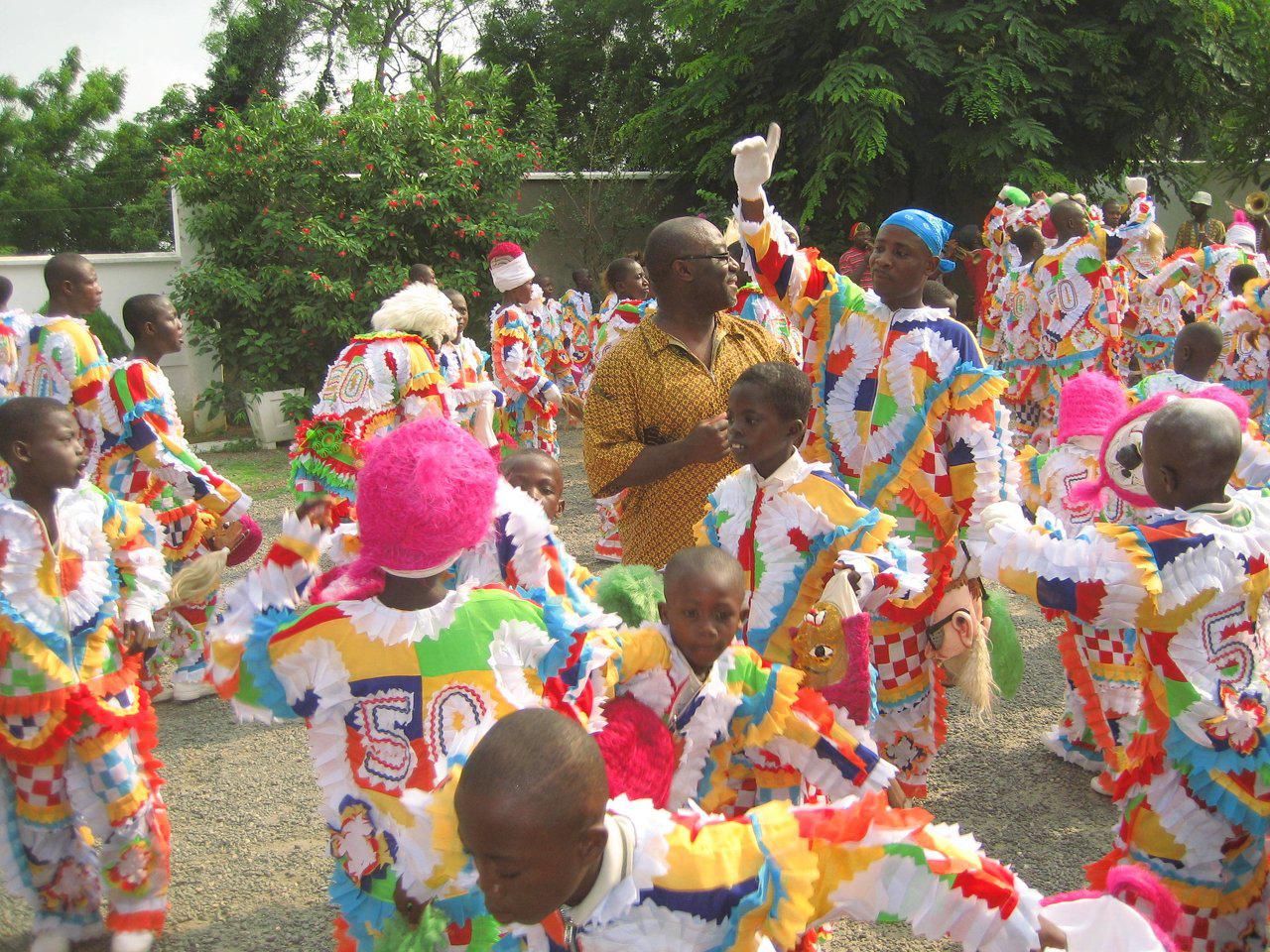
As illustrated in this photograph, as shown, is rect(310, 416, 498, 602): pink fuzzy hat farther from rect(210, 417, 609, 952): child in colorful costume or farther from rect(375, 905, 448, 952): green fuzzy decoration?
rect(375, 905, 448, 952): green fuzzy decoration

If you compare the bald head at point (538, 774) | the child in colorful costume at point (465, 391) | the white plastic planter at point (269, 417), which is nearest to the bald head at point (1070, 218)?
the child in colorful costume at point (465, 391)

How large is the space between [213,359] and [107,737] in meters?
11.5

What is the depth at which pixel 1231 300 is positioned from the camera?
766cm

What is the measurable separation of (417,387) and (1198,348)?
157 inches

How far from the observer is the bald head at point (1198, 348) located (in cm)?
546

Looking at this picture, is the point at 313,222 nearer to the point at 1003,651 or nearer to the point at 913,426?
the point at 913,426

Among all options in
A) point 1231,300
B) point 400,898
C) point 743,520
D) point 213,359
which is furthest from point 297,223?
point 400,898

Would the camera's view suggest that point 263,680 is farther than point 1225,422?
No

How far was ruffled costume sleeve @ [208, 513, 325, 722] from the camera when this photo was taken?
91.0 inches

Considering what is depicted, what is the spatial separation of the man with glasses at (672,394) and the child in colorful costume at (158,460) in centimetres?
209

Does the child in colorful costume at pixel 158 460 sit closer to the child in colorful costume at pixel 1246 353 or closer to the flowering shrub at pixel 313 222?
the child in colorful costume at pixel 1246 353

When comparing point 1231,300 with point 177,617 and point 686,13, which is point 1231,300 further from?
Result: point 686,13

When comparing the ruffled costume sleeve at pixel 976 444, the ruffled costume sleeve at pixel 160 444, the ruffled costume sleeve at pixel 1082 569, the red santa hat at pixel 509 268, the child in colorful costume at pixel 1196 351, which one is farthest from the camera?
the red santa hat at pixel 509 268

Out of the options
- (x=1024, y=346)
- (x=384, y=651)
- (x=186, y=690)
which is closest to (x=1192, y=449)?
(x=384, y=651)
